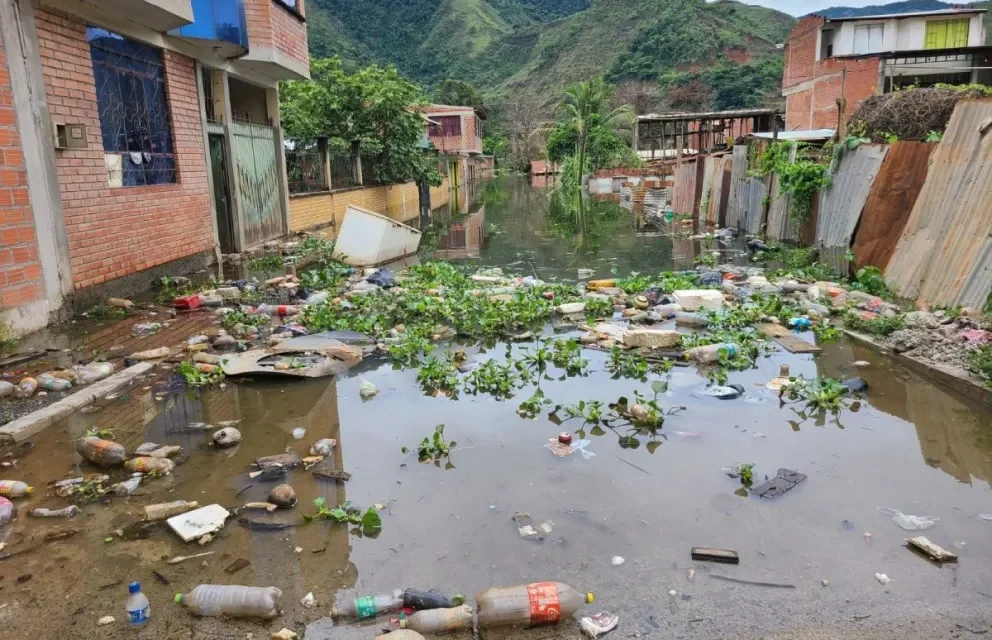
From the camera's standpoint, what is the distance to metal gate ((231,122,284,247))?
11844mm

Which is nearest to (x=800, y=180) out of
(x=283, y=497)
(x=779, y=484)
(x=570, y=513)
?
(x=779, y=484)

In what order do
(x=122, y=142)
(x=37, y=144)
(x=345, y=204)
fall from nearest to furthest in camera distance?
1. (x=37, y=144)
2. (x=122, y=142)
3. (x=345, y=204)

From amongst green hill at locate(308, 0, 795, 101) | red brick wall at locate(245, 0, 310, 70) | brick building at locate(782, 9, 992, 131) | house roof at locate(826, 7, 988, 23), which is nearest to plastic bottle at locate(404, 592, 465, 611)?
red brick wall at locate(245, 0, 310, 70)

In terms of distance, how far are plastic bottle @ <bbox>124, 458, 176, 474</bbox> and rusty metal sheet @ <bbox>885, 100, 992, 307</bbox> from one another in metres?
6.20

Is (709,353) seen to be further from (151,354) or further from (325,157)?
(325,157)

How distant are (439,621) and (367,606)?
0.91 ft

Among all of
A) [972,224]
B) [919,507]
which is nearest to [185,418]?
[919,507]

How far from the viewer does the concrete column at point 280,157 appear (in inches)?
534

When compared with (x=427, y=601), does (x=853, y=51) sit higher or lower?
higher

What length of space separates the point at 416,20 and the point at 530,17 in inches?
871

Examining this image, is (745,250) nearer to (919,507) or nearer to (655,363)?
(655,363)

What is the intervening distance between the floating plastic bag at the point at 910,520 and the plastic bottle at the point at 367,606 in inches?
87.7

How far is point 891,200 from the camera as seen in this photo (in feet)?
25.0

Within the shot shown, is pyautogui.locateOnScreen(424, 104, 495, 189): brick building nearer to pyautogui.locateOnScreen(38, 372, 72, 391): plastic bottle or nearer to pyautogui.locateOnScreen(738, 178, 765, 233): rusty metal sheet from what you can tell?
pyautogui.locateOnScreen(738, 178, 765, 233): rusty metal sheet
